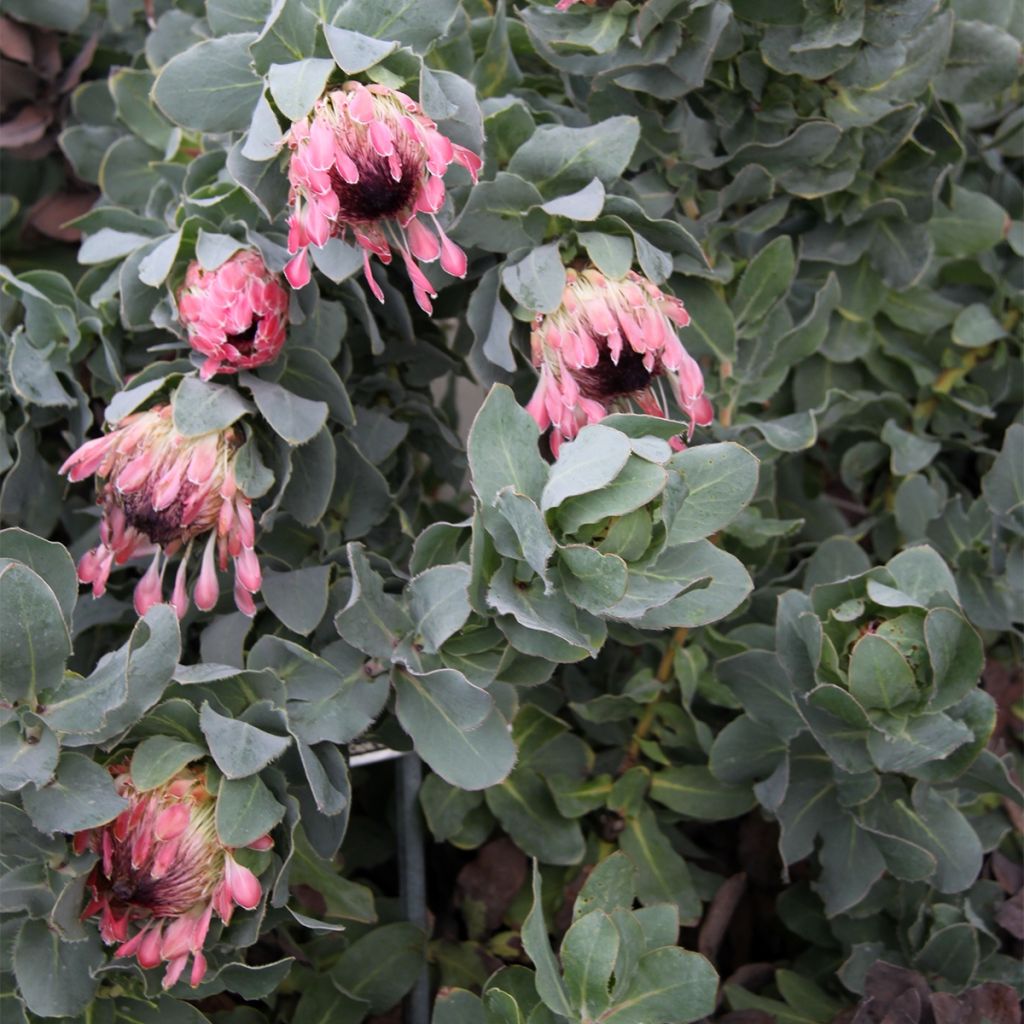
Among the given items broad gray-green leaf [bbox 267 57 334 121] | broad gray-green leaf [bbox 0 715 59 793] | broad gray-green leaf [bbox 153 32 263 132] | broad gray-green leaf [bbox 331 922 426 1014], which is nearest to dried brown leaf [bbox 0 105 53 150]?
broad gray-green leaf [bbox 153 32 263 132]

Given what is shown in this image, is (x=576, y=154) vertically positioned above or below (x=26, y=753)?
above

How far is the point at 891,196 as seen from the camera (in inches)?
32.1

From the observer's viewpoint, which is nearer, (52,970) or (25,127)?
(52,970)

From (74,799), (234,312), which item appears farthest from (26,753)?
(234,312)

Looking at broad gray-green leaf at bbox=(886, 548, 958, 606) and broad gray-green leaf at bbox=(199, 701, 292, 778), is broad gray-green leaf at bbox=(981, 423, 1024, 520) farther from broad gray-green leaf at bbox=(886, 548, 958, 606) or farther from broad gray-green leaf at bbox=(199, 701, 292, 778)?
broad gray-green leaf at bbox=(199, 701, 292, 778)

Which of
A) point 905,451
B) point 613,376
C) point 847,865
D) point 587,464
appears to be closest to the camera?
point 587,464

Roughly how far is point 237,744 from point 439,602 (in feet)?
0.39

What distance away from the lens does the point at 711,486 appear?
0.55 meters

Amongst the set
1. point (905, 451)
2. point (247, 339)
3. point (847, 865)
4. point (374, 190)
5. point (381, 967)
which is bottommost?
point (381, 967)

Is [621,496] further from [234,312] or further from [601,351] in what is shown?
[234,312]

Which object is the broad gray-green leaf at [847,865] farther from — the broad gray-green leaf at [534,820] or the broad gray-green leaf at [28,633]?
the broad gray-green leaf at [28,633]

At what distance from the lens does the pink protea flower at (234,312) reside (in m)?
0.59

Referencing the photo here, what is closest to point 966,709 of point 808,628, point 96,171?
point 808,628

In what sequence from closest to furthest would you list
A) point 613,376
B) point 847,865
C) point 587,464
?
point 587,464
point 613,376
point 847,865
